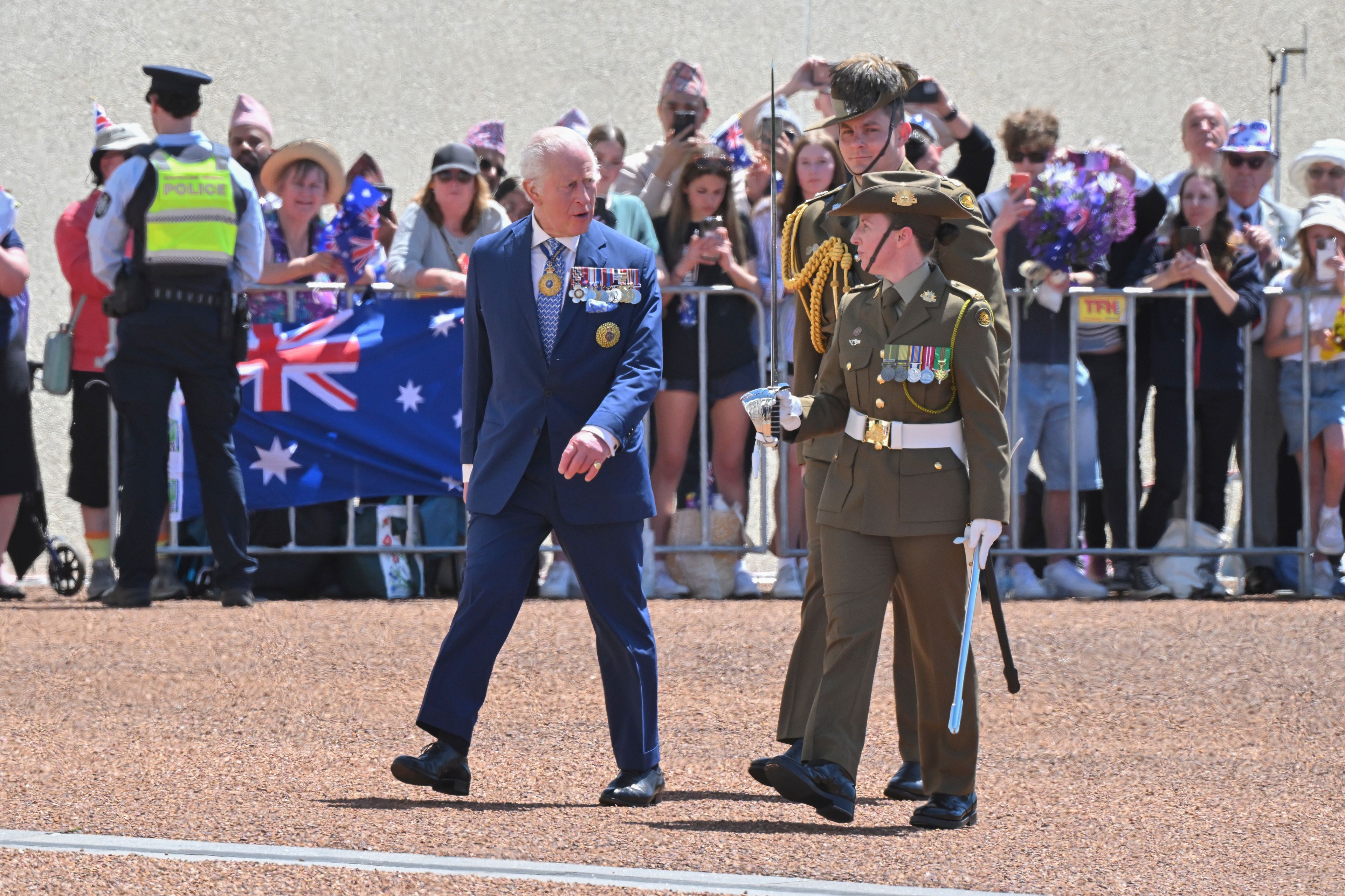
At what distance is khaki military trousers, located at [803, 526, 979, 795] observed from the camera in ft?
16.7

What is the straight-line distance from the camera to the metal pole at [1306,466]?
898cm

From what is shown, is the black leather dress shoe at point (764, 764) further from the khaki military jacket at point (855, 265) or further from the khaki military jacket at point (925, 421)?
the khaki military jacket at point (855, 265)

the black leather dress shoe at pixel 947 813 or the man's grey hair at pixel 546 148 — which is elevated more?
the man's grey hair at pixel 546 148

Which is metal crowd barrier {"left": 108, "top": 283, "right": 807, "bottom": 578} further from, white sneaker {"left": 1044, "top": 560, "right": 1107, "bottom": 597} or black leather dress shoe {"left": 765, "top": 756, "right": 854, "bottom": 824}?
black leather dress shoe {"left": 765, "top": 756, "right": 854, "bottom": 824}

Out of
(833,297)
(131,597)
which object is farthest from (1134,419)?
(131,597)

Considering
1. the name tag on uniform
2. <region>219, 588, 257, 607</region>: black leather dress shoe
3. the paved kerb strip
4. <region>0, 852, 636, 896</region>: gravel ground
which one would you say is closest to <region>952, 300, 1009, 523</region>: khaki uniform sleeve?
the name tag on uniform

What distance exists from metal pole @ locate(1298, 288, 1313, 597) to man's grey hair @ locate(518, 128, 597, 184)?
480cm

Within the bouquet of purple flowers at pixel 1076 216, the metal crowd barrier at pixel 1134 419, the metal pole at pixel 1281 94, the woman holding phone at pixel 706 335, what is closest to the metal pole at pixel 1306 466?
the metal crowd barrier at pixel 1134 419

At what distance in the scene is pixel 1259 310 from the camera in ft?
29.7

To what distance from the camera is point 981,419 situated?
498 centimetres

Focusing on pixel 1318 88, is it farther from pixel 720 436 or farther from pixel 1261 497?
pixel 720 436

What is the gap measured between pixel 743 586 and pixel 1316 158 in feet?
11.7

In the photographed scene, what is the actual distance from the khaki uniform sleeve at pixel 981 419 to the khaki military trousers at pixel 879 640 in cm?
18

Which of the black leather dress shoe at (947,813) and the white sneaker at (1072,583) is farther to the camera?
the white sneaker at (1072,583)
